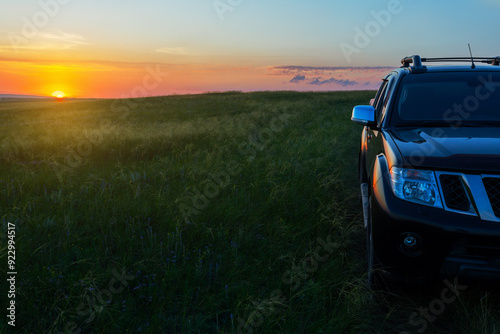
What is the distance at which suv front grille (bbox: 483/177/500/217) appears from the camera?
7.84ft

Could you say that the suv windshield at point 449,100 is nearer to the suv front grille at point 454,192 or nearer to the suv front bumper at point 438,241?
the suv front grille at point 454,192

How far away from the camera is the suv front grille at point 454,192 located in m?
2.44

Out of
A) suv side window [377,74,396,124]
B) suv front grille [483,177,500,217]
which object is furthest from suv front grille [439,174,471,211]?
suv side window [377,74,396,124]

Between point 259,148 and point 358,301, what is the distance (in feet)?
17.2

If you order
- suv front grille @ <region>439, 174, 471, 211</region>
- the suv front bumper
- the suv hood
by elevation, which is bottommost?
the suv front bumper

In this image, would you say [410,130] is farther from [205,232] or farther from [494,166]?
[205,232]

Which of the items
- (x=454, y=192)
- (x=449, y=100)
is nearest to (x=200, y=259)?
(x=454, y=192)

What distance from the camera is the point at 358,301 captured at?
8.89 feet

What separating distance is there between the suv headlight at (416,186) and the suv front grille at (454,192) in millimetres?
53

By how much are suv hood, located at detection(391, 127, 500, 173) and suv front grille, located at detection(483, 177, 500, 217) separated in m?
0.07

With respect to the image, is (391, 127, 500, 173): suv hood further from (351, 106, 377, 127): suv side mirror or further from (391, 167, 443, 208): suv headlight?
(351, 106, 377, 127): suv side mirror

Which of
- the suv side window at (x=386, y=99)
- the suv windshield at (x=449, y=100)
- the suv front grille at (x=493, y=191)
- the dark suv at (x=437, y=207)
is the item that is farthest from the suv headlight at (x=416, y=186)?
the suv side window at (x=386, y=99)

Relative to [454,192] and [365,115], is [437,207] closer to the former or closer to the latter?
[454,192]

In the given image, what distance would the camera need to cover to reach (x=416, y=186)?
254 centimetres
